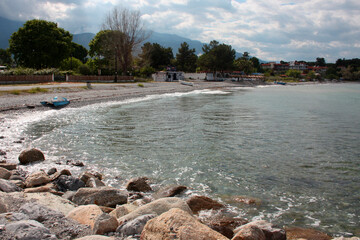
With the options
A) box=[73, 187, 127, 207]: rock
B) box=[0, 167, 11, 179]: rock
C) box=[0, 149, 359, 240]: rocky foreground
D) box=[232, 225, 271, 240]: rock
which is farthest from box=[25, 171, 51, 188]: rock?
box=[232, 225, 271, 240]: rock

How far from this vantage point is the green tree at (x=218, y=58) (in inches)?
4424

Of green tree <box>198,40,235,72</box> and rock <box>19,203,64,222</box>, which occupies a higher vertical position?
green tree <box>198,40,235,72</box>

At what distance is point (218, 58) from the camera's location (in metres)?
114

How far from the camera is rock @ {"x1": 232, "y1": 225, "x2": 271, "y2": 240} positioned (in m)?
4.95

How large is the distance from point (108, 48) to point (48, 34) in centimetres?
1787

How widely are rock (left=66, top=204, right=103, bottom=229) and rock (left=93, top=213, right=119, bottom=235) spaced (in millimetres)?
331

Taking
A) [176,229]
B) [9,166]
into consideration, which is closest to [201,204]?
[176,229]

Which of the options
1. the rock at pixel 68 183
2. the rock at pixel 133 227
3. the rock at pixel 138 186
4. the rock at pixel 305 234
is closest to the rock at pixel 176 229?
the rock at pixel 133 227

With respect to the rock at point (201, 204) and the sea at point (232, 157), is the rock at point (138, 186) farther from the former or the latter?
the rock at point (201, 204)

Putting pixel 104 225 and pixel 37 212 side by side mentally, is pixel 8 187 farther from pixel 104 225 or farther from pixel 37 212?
pixel 104 225

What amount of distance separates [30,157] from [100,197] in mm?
5741

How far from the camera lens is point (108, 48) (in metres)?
76.7

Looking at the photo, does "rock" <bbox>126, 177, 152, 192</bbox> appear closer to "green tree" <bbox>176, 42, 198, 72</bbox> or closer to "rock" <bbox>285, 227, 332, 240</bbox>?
"rock" <bbox>285, 227, 332, 240</bbox>

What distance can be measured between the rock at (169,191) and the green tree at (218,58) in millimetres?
106245
